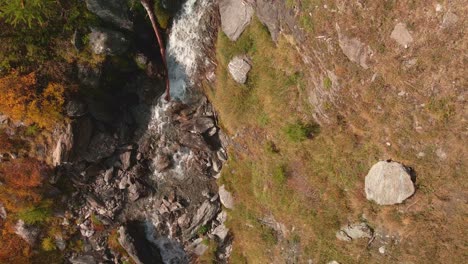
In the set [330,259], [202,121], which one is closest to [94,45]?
[202,121]

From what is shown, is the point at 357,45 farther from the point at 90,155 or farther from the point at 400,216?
the point at 90,155

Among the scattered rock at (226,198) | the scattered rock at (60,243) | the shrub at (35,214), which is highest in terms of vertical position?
the scattered rock at (226,198)

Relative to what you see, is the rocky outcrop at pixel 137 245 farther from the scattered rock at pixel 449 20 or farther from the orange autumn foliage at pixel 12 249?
the scattered rock at pixel 449 20

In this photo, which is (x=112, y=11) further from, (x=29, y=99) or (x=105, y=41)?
(x=29, y=99)

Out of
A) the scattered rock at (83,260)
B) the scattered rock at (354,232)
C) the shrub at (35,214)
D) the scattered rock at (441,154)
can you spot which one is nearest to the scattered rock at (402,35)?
the scattered rock at (441,154)

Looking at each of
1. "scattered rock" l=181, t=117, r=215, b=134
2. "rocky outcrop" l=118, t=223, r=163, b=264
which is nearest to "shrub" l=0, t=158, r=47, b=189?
"rocky outcrop" l=118, t=223, r=163, b=264

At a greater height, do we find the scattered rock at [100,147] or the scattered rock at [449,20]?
the scattered rock at [449,20]

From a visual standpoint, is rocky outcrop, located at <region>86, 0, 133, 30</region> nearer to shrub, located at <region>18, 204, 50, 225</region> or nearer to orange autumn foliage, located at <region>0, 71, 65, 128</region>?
orange autumn foliage, located at <region>0, 71, 65, 128</region>
